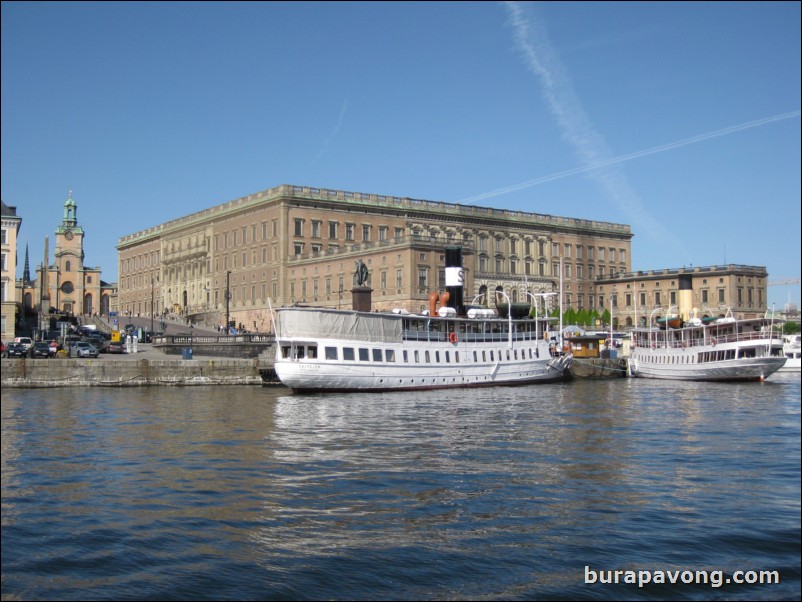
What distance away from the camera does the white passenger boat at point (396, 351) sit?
47.8 meters

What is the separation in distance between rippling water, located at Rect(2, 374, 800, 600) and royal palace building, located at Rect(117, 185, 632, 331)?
69.7 metres

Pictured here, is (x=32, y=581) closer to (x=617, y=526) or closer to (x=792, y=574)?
(x=617, y=526)

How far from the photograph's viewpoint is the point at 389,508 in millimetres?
16812

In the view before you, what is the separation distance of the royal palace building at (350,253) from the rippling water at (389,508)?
2743 inches

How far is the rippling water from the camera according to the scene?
1249 cm

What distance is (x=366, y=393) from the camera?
4878 cm

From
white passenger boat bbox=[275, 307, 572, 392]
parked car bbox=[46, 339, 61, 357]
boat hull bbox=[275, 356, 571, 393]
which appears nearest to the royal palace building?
parked car bbox=[46, 339, 61, 357]

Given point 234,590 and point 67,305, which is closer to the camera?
point 234,590

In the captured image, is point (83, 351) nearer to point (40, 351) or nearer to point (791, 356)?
point (40, 351)

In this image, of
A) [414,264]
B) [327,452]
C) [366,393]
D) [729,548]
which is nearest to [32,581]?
[729,548]

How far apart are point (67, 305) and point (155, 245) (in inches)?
693

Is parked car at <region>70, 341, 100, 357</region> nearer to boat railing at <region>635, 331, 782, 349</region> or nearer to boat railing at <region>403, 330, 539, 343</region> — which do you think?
boat railing at <region>403, 330, 539, 343</region>

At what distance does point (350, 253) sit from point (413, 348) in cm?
5365

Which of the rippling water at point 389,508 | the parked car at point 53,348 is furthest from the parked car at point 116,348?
the rippling water at point 389,508
